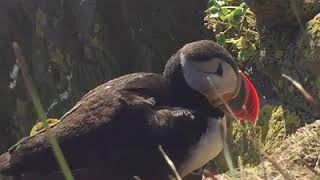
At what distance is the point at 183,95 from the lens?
361cm

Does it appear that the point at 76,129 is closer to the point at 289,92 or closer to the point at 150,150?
the point at 150,150

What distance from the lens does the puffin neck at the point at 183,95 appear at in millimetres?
3562

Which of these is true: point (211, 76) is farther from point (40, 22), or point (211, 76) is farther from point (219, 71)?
point (40, 22)

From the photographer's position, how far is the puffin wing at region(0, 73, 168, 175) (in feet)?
10.3

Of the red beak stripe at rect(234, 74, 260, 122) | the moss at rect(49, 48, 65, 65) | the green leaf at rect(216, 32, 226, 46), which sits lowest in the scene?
the moss at rect(49, 48, 65, 65)

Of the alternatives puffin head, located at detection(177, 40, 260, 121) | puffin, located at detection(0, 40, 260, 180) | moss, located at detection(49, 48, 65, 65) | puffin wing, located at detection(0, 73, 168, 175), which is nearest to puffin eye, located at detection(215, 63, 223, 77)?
puffin head, located at detection(177, 40, 260, 121)

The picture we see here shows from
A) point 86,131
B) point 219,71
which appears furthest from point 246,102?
point 86,131

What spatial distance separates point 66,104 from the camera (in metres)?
6.52

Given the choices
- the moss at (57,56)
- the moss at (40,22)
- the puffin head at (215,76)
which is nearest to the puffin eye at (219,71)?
the puffin head at (215,76)

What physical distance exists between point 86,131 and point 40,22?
3772 millimetres

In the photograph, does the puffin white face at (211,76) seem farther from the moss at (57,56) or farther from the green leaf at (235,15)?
the moss at (57,56)

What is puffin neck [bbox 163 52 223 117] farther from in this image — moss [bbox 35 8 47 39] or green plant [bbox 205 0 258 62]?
moss [bbox 35 8 47 39]

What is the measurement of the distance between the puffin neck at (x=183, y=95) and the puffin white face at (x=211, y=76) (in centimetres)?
2

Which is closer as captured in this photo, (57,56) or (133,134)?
(133,134)
